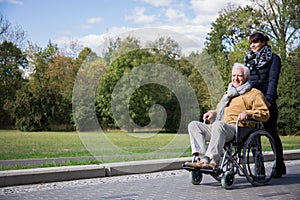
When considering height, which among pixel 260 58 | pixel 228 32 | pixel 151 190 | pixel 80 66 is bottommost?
pixel 151 190

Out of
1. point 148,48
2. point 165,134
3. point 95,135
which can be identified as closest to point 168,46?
point 148,48

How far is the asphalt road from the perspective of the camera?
421 centimetres

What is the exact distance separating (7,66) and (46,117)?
5.76 metres

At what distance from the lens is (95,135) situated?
8.31 meters

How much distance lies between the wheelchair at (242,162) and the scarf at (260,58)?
0.85 meters

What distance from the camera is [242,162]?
4660mm

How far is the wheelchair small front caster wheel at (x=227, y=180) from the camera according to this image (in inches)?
180

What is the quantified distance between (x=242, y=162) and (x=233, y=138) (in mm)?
271

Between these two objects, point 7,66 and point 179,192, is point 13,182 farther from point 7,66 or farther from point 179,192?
point 7,66

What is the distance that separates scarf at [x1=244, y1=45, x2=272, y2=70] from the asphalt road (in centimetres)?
142

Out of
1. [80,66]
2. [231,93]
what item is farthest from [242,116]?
[80,66]

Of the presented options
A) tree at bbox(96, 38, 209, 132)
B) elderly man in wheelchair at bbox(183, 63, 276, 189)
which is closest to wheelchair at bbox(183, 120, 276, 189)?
elderly man in wheelchair at bbox(183, 63, 276, 189)

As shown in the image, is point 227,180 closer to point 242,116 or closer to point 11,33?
point 242,116

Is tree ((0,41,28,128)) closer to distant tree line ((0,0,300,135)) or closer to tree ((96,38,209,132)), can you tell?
distant tree line ((0,0,300,135))
